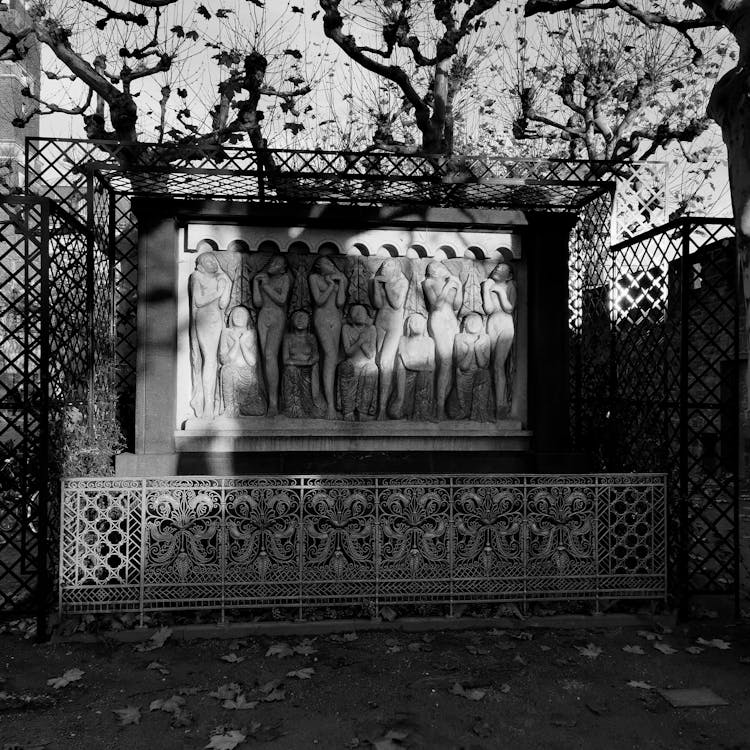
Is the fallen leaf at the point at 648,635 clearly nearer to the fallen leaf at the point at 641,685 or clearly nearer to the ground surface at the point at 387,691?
the ground surface at the point at 387,691

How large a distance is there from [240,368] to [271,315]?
563 mm

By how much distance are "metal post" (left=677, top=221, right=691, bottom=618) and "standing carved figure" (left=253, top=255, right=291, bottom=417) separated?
341 centimetres

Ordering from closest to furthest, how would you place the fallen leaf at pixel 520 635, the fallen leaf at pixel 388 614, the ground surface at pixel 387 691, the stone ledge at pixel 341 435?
the ground surface at pixel 387 691, the fallen leaf at pixel 520 635, the fallen leaf at pixel 388 614, the stone ledge at pixel 341 435

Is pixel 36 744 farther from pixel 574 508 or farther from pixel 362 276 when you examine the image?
pixel 362 276

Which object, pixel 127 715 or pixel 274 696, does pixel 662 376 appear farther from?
pixel 127 715

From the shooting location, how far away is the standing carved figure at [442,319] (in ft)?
22.3

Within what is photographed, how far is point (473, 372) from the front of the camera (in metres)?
6.89

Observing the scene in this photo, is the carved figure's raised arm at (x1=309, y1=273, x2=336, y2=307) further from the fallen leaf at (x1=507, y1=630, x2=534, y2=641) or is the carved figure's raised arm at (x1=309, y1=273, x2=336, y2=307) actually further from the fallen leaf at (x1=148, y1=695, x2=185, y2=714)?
the fallen leaf at (x1=148, y1=695, x2=185, y2=714)

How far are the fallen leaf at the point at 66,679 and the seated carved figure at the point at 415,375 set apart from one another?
3383 millimetres

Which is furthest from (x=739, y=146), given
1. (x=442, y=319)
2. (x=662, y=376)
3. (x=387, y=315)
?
(x=387, y=315)

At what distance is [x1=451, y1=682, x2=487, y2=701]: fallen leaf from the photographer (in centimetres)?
426

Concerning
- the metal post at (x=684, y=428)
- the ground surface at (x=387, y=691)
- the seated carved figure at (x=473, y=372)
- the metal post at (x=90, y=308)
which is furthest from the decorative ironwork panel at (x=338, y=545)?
the metal post at (x=684, y=428)

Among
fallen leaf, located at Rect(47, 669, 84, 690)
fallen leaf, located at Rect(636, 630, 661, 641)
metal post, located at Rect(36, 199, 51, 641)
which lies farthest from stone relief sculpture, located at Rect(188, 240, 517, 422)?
fallen leaf, located at Rect(47, 669, 84, 690)

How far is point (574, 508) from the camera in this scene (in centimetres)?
560
